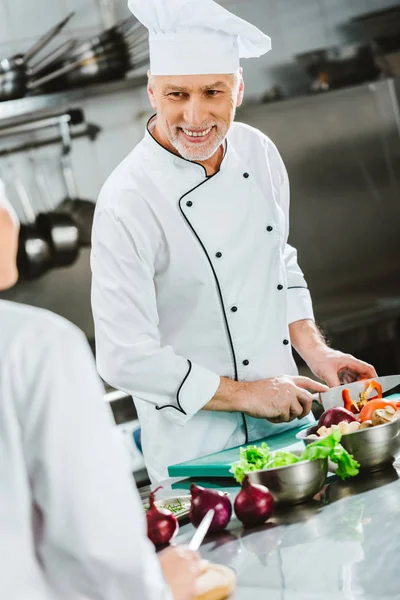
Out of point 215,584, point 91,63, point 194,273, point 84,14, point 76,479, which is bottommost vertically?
point 215,584

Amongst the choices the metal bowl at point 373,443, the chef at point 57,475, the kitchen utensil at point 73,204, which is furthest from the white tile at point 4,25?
the chef at point 57,475

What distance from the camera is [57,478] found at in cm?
87

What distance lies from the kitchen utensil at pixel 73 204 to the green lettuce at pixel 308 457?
7.40ft

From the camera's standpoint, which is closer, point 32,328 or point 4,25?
point 32,328

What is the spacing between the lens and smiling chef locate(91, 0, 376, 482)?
84.1 inches

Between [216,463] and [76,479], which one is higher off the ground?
[76,479]

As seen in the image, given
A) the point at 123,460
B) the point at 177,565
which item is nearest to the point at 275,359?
the point at 177,565

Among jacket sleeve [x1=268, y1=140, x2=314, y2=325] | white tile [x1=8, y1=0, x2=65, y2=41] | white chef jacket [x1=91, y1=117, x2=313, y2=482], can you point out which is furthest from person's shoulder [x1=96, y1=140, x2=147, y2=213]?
white tile [x1=8, y1=0, x2=65, y2=41]

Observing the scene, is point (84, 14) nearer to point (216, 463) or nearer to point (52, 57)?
point (52, 57)

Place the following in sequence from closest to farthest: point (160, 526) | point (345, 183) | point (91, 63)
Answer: point (160, 526), point (91, 63), point (345, 183)

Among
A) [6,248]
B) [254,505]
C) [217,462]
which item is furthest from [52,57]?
[6,248]

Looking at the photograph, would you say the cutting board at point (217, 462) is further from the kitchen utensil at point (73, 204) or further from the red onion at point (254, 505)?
the kitchen utensil at point (73, 204)

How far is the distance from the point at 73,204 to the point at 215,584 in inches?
111

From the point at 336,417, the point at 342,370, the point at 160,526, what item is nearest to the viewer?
the point at 160,526
